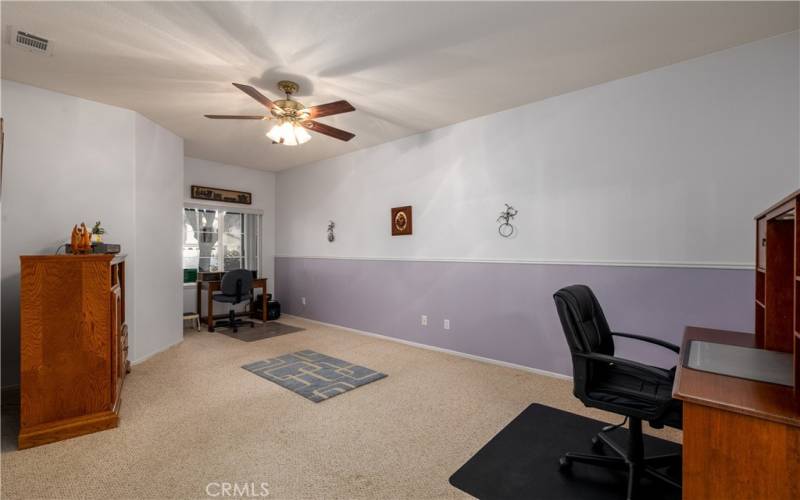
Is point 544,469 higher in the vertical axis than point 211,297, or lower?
lower

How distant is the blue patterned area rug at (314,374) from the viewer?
3070 mm

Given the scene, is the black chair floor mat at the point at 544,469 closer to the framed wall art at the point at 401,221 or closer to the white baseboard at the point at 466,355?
the white baseboard at the point at 466,355

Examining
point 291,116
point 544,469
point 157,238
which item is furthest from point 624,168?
point 157,238

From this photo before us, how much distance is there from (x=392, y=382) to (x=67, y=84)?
12.7ft

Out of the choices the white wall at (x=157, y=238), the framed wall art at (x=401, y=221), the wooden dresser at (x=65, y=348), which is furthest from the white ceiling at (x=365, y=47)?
the wooden dresser at (x=65, y=348)

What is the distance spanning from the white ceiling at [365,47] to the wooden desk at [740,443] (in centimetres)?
213

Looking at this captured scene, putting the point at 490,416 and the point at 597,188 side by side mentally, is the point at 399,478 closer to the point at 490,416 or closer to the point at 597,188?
the point at 490,416

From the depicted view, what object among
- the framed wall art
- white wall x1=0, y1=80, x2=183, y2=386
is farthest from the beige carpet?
the framed wall art

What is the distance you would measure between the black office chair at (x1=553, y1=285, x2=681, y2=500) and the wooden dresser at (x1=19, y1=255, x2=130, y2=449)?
290cm

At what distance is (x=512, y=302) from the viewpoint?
12.0 ft

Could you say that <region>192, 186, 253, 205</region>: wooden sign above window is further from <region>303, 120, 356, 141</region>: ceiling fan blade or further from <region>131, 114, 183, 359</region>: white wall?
<region>303, 120, 356, 141</region>: ceiling fan blade

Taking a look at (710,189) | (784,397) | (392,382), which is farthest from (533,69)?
(392,382)

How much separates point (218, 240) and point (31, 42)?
12.5ft

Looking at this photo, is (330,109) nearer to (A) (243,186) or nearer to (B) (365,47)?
(B) (365,47)
